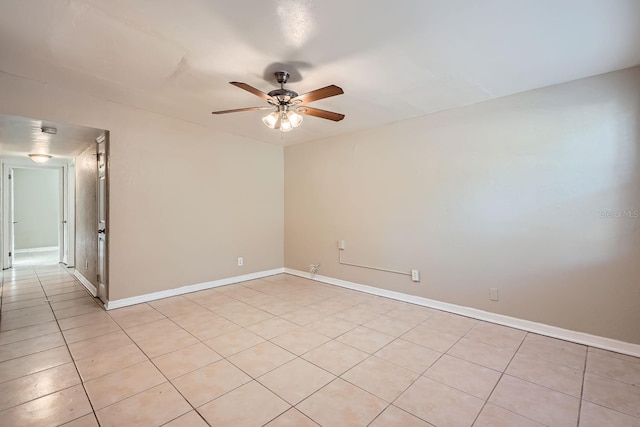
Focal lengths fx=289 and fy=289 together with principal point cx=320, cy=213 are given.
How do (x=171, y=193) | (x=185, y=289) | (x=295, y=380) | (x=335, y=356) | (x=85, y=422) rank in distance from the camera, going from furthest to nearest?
1. (x=185, y=289)
2. (x=171, y=193)
3. (x=335, y=356)
4. (x=295, y=380)
5. (x=85, y=422)

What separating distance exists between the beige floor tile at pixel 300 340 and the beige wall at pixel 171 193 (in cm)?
201

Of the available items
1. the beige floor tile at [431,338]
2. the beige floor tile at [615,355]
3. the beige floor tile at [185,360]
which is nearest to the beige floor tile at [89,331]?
the beige floor tile at [185,360]

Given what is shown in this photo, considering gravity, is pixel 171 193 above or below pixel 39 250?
above

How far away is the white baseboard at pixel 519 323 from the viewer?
2.40 metres

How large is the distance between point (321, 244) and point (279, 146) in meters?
1.92

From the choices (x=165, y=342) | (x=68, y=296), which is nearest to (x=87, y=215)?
(x=68, y=296)

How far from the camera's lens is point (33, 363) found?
2.16m

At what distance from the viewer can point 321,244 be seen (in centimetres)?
466

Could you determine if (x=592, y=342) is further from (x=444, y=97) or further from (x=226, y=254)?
(x=226, y=254)

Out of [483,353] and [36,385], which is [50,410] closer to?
[36,385]

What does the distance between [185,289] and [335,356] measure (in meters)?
2.55

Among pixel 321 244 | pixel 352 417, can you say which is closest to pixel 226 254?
pixel 321 244

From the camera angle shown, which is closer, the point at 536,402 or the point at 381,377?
the point at 536,402

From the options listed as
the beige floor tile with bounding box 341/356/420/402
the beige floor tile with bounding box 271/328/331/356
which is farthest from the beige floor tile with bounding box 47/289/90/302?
the beige floor tile with bounding box 341/356/420/402
